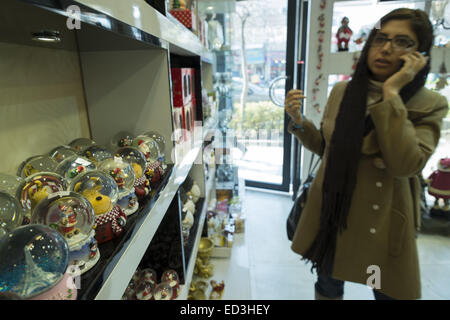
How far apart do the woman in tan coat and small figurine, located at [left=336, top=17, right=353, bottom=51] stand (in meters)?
1.47

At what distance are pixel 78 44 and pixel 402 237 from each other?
1.30 meters

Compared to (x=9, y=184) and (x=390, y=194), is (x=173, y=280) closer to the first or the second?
(x=9, y=184)

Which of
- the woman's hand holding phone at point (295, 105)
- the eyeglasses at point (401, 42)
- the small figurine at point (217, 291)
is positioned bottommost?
the small figurine at point (217, 291)

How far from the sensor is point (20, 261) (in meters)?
0.34

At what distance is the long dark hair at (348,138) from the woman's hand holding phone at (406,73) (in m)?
0.06

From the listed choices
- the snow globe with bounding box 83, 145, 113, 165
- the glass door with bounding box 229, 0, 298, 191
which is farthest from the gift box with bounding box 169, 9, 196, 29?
the glass door with bounding box 229, 0, 298, 191

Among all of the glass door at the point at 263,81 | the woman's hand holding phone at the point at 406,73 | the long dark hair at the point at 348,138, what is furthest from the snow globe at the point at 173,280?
the glass door at the point at 263,81

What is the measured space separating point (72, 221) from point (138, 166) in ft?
0.96

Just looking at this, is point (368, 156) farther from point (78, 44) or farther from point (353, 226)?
point (78, 44)

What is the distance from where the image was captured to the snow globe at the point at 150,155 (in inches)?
30.6

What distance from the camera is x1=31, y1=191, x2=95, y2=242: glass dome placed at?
0.42 m

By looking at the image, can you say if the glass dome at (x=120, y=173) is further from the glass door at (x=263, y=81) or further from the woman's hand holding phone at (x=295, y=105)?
the glass door at (x=263, y=81)

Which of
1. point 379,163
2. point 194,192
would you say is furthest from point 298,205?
point 194,192

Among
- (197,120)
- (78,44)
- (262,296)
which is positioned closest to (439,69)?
(197,120)
